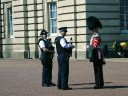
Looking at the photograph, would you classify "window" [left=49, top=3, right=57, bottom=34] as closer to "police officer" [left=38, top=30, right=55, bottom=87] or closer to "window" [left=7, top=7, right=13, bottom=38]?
"window" [left=7, top=7, right=13, bottom=38]

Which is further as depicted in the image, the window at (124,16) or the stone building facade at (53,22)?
the window at (124,16)

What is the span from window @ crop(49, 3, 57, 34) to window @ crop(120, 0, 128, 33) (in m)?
4.28

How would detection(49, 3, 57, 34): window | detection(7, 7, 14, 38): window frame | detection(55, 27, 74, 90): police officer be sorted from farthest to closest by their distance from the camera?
1. detection(7, 7, 14, 38): window frame
2. detection(49, 3, 57, 34): window
3. detection(55, 27, 74, 90): police officer

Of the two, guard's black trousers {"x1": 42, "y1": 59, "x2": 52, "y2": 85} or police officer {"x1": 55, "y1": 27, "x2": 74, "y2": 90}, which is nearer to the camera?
police officer {"x1": 55, "y1": 27, "x2": 74, "y2": 90}

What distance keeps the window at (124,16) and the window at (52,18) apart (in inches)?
169

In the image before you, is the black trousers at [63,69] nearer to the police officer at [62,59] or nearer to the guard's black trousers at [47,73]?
the police officer at [62,59]

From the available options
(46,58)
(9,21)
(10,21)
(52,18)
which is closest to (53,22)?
(52,18)

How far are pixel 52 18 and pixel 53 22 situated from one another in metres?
0.27

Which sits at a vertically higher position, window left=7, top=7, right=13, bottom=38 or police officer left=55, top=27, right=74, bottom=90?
window left=7, top=7, right=13, bottom=38

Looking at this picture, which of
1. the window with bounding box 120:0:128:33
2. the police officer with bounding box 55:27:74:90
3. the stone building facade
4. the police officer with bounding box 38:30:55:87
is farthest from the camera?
the window with bounding box 120:0:128:33

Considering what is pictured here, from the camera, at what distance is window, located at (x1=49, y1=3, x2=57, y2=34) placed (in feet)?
76.9

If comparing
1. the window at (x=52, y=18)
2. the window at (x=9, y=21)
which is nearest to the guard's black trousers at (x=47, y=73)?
the window at (x=52, y=18)

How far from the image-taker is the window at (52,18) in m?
23.5

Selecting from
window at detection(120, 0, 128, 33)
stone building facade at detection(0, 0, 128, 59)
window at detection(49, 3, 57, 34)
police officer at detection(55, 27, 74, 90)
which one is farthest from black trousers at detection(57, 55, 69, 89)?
window at detection(49, 3, 57, 34)
